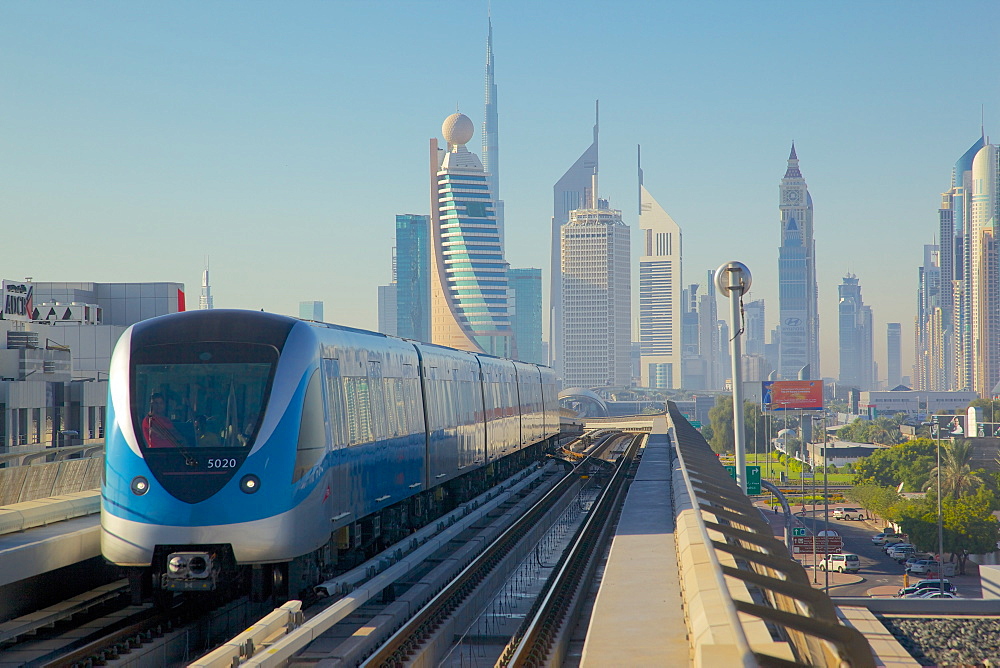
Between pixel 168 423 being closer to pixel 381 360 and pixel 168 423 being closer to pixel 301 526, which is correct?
pixel 301 526

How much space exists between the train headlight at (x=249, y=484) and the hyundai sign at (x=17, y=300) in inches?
983

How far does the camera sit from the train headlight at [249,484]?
11.8 meters

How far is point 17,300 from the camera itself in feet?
114

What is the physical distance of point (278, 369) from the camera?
40.4 ft

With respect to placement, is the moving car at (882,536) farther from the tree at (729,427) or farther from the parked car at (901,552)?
the tree at (729,427)

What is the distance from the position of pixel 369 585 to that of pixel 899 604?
34.1 ft

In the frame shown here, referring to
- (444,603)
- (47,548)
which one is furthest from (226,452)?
(444,603)

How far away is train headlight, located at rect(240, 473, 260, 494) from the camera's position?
1182 cm

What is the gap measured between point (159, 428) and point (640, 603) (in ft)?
17.9

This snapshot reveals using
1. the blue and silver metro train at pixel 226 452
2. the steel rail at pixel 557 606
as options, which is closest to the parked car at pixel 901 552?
the steel rail at pixel 557 606

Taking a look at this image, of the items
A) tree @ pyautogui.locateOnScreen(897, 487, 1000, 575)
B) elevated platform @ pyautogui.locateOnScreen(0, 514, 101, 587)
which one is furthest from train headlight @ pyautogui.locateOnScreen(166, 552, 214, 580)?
tree @ pyautogui.locateOnScreen(897, 487, 1000, 575)

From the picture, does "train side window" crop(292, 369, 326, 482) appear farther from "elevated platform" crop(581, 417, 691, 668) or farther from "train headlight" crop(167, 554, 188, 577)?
"elevated platform" crop(581, 417, 691, 668)

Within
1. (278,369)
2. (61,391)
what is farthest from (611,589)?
(61,391)

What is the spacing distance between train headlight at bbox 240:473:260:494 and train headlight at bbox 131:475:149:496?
105 cm
